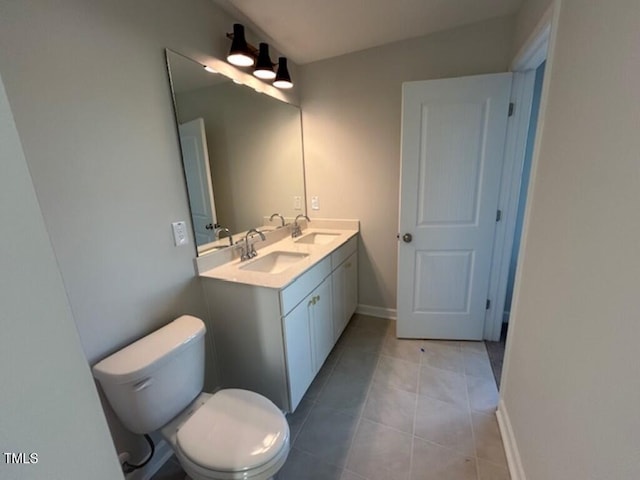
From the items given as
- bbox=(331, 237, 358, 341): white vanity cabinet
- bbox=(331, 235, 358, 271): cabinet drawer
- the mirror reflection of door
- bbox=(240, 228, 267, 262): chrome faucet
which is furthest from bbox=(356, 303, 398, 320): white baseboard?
the mirror reflection of door

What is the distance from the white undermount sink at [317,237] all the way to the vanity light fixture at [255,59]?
117cm

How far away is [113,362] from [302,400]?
1107mm

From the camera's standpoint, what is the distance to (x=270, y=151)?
223 centimetres

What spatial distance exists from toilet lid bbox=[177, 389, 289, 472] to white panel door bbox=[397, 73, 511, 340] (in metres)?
1.45

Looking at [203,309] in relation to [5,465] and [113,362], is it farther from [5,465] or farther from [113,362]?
[5,465]

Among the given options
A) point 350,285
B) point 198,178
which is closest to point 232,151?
point 198,178

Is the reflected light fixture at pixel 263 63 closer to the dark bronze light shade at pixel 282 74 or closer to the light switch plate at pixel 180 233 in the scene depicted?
the dark bronze light shade at pixel 282 74

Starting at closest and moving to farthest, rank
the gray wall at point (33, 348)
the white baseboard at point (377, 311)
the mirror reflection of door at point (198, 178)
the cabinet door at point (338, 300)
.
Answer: the gray wall at point (33, 348) → the mirror reflection of door at point (198, 178) → the cabinet door at point (338, 300) → the white baseboard at point (377, 311)

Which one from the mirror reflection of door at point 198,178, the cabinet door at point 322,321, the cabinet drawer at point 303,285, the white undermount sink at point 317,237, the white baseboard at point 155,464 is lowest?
the white baseboard at point 155,464

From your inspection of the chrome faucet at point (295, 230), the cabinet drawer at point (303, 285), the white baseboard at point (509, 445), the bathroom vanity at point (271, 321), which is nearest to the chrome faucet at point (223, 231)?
the bathroom vanity at point (271, 321)

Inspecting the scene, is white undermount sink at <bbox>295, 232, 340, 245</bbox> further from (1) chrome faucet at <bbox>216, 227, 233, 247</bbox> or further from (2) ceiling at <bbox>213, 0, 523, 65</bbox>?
(2) ceiling at <bbox>213, 0, 523, 65</bbox>

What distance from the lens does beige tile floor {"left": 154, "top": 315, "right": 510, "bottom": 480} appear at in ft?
4.36

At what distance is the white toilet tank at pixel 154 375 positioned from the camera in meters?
1.03

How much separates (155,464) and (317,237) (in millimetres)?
1771
